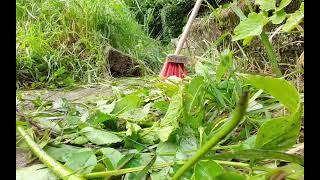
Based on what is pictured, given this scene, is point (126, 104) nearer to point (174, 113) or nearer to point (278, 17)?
Answer: point (174, 113)

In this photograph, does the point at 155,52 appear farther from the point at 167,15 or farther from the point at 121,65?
the point at 167,15

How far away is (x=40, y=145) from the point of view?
0.51 m

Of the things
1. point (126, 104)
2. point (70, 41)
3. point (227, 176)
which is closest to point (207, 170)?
point (227, 176)

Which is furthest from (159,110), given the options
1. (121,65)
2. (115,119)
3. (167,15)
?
(167,15)

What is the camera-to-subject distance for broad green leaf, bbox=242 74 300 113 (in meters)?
0.32

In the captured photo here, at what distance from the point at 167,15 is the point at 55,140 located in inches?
186

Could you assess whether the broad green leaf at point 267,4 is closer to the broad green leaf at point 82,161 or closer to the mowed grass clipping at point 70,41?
the broad green leaf at point 82,161

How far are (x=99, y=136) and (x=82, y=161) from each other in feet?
0.36

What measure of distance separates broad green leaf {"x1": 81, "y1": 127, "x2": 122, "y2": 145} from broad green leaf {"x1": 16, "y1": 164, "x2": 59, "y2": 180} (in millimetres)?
108

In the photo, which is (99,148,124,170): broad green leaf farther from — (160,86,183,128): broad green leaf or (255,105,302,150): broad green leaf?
(255,105,302,150): broad green leaf

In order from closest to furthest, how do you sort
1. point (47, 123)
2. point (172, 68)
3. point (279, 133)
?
1. point (279, 133)
2. point (47, 123)
3. point (172, 68)

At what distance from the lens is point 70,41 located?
252cm

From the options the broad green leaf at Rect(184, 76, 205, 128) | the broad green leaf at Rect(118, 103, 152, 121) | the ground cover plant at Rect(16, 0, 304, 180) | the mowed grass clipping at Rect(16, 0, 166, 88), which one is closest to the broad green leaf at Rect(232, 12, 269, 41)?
the ground cover plant at Rect(16, 0, 304, 180)
